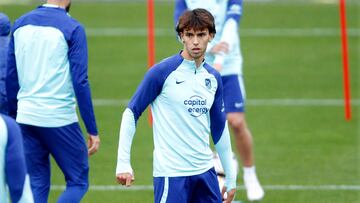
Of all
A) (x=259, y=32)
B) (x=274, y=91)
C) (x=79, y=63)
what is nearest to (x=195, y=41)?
(x=79, y=63)

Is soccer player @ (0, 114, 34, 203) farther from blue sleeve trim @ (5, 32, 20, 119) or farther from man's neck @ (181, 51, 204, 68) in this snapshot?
blue sleeve trim @ (5, 32, 20, 119)

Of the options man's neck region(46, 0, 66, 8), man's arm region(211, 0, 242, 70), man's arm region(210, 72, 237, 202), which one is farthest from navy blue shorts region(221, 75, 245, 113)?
man's arm region(210, 72, 237, 202)

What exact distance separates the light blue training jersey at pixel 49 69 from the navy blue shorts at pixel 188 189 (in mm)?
1344

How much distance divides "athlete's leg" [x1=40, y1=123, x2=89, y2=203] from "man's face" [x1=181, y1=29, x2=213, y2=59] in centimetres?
159

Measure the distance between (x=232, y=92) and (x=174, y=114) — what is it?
11.3 feet

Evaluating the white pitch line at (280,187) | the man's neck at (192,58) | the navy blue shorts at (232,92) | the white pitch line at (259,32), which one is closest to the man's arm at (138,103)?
the man's neck at (192,58)

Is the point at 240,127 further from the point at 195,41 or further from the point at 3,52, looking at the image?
the point at 195,41

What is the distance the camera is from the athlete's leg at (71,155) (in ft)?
27.1

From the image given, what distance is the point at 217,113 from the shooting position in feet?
24.1

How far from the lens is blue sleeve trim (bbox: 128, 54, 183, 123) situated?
7.07m

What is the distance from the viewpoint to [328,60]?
19.3 metres

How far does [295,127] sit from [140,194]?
416 cm

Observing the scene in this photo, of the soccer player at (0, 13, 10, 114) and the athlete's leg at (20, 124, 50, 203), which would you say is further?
the soccer player at (0, 13, 10, 114)

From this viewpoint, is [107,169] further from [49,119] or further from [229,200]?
[229,200]
